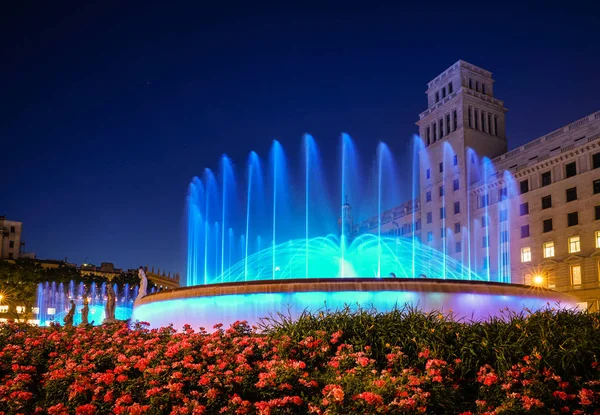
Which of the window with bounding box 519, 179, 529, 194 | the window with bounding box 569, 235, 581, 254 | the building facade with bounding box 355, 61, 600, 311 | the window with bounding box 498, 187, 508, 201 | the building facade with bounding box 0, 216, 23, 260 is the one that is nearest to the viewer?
the building facade with bounding box 355, 61, 600, 311

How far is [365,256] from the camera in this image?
2913 inches

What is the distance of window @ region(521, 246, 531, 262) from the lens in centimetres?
5262

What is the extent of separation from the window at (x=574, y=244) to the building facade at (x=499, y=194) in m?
0.12

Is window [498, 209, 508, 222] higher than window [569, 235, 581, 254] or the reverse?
higher

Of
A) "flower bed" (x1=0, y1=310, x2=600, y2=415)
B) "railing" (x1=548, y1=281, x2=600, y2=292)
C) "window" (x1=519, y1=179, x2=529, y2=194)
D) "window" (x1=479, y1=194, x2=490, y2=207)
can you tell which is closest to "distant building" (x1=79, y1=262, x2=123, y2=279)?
"window" (x1=479, y1=194, x2=490, y2=207)

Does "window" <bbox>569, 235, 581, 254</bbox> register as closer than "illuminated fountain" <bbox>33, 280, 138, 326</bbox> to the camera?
Yes

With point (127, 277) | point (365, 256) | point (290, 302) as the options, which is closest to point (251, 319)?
point (290, 302)

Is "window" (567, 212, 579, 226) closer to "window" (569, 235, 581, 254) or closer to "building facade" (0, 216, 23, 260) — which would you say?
"window" (569, 235, 581, 254)

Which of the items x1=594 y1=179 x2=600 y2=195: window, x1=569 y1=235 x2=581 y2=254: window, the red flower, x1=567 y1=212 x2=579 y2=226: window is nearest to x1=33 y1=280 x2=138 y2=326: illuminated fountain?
x1=569 y1=235 x2=581 y2=254: window

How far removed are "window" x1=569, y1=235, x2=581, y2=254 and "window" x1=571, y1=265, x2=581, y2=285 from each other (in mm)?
1349

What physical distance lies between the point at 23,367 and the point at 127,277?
9563 centimetres

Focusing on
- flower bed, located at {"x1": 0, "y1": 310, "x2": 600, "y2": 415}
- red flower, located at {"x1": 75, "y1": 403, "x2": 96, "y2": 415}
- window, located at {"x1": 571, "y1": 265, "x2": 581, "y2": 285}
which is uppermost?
window, located at {"x1": 571, "y1": 265, "x2": 581, "y2": 285}

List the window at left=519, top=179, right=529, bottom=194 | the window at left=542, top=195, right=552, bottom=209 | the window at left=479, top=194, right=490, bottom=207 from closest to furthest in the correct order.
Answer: the window at left=542, top=195, right=552, bottom=209 < the window at left=519, top=179, right=529, bottom=194 < the window at left=479, top=194, right=490, bottom=207

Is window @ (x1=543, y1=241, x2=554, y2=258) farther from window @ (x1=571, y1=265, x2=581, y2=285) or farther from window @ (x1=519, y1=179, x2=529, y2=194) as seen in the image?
window @ (x1=519, y1=179, x2=529, y2=194)
